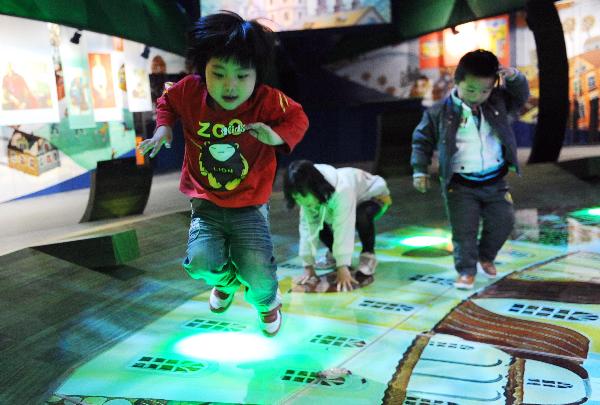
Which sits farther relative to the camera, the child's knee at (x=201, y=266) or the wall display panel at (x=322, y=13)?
the wall display panel at (x=322, y=13)

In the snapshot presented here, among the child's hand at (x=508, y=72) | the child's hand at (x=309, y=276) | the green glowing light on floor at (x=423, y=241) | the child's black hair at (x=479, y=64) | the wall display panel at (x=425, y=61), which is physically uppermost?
the wall display panel at (x=425, y=61)

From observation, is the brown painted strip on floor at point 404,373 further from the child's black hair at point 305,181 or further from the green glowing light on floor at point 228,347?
the child's black hair at point 305,181

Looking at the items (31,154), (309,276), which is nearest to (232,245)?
(309,276)

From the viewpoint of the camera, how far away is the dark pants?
354 cm

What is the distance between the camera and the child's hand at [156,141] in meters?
2.21

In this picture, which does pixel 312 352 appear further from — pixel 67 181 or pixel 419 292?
pixel 67 181

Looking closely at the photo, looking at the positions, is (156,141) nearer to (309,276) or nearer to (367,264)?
(309,276)

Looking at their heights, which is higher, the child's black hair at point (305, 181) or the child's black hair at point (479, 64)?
the child's black hair at point (479, 64)

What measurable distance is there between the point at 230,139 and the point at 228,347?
3.36 feet

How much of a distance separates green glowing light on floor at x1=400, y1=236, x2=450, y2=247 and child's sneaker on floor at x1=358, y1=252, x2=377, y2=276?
0.71m

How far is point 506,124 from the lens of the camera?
344 cm

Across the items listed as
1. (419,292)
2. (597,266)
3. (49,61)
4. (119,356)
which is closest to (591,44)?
(597,266)

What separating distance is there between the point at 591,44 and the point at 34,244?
673 cm

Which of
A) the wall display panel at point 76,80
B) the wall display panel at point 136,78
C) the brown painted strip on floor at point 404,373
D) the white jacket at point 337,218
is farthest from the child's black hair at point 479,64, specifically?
the wall display panel at point 76,80
